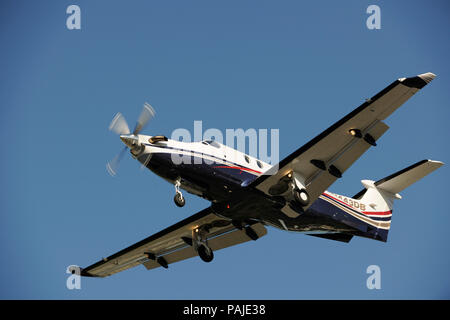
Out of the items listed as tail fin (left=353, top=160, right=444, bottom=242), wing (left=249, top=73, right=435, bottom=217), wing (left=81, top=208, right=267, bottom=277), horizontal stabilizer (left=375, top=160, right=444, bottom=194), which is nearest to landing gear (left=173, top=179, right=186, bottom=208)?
wing (left=249, top=73, right=435, bottom=217)

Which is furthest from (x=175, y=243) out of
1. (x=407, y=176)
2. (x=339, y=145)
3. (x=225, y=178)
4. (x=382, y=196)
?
(x=407, y=176)

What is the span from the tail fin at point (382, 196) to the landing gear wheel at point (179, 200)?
9137mm

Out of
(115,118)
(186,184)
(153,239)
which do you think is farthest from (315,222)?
(115,118)

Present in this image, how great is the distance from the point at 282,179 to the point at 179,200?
400 centimetres

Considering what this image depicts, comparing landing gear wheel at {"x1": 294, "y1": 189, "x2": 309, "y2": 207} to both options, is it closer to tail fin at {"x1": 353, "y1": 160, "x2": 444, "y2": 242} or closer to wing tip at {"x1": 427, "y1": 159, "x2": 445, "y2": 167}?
tail fin at {"x1": 353, "y1": 160, "x2": 444, "y2": 242}

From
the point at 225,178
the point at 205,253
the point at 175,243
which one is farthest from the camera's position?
the point at 175,243

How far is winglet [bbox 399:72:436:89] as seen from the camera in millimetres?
17078

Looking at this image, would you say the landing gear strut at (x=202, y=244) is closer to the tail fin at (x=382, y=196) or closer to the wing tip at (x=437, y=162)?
the tail fin at (x=382, y=196)

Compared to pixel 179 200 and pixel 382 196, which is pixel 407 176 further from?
pixel 179 200

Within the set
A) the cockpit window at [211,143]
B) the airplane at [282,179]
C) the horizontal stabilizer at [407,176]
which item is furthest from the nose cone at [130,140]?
the horizontal stabilizer at [407,176]

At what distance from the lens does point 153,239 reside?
25406mm

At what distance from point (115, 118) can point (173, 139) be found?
237 cm

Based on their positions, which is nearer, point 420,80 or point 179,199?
point 420,80

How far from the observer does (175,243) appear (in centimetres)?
2634
